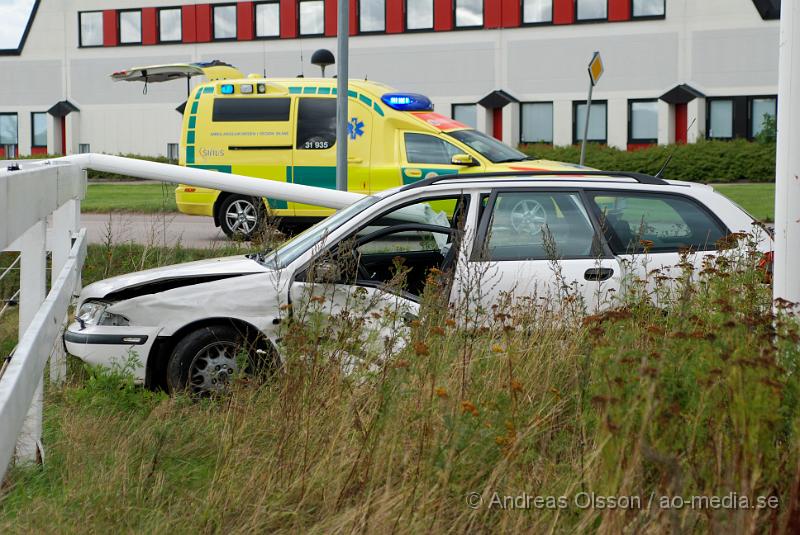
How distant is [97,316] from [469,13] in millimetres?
34936

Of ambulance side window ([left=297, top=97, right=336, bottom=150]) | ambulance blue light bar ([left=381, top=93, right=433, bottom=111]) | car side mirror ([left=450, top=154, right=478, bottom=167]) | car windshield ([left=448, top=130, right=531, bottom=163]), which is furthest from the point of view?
ambulance side window ([left=297, top=97, right=336, bottom=150])

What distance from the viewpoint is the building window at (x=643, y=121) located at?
38.5 m

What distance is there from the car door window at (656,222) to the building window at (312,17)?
119ft

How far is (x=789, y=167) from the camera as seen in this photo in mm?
5000

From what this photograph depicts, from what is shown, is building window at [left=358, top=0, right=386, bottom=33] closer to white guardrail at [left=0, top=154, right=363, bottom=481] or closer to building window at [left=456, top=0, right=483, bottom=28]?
building window at [left=456, top=0, right=483, bottom=28]

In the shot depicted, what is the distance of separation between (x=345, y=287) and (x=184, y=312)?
2.95 feet

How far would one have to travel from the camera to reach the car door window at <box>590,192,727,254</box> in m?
6.91

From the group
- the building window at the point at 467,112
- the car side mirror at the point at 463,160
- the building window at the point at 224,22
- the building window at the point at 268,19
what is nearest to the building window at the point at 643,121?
the building window at the point at 467,112

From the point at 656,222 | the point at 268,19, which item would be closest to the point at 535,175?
the point at 656,222

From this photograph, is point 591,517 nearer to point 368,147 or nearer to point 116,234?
point 116,234

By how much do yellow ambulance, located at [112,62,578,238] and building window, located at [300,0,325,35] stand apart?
2499 centimetres

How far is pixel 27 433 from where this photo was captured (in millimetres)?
4535

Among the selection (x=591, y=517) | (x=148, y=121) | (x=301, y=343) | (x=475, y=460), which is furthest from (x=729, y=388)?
(x=148, y=121)

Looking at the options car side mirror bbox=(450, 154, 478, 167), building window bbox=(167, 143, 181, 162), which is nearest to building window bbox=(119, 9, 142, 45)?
building window bbox=(167, 143, 181, 162)
